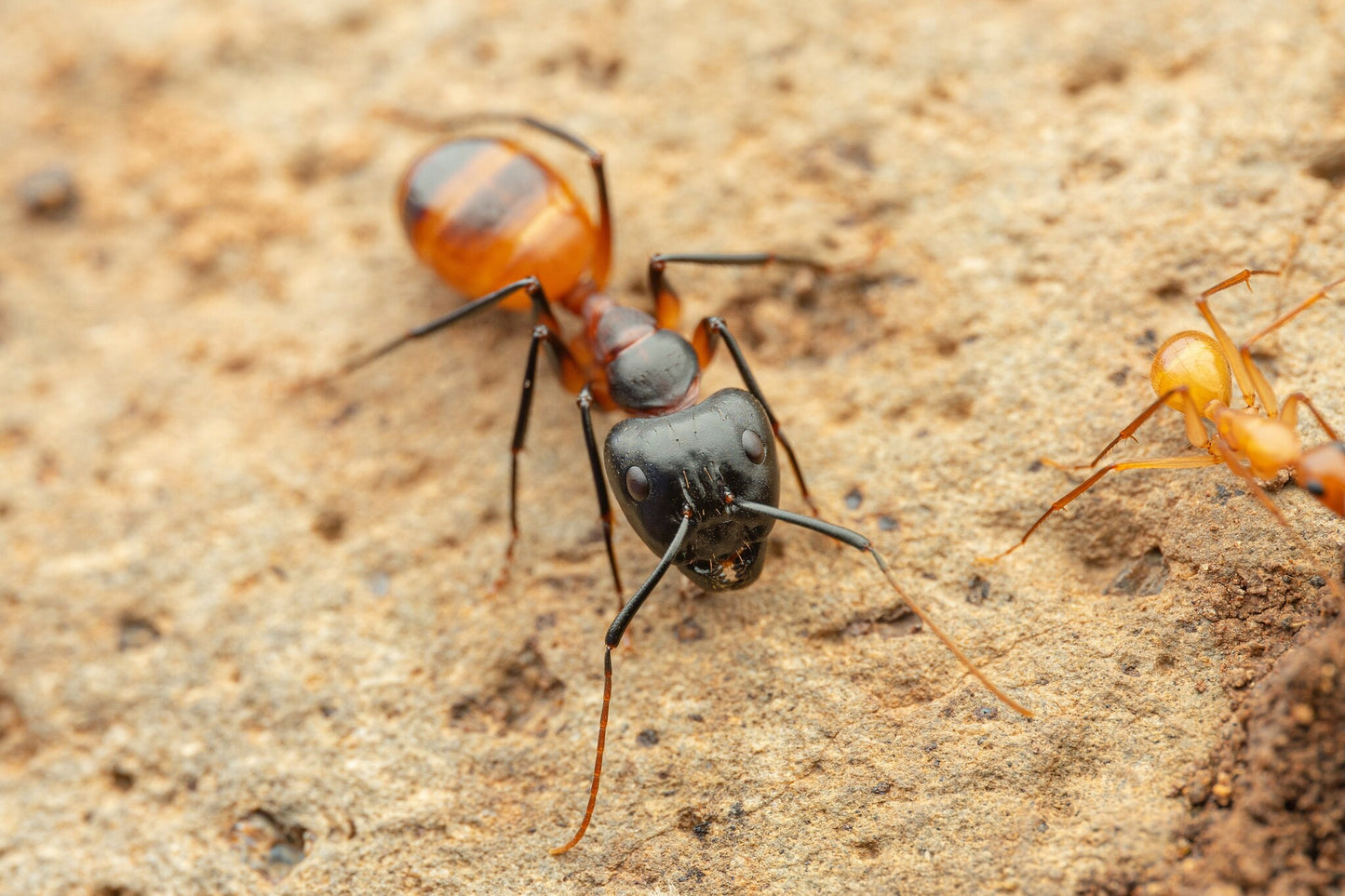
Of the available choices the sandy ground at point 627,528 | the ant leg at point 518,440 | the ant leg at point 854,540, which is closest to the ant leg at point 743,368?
the sandy ground at point 627,528

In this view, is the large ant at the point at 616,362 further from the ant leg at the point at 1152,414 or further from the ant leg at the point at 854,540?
the ant leg at the point at 1152,414

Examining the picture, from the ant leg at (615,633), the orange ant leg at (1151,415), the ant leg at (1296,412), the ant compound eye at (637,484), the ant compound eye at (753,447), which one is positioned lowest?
the ant leg at (615,633)

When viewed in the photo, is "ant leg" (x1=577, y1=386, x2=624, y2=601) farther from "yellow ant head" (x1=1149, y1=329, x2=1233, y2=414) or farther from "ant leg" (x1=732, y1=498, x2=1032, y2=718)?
"yellow ant head" (x1=1149, y1=329, x2=1233, y2=414)

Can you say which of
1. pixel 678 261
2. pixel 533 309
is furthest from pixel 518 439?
pixel 678 261

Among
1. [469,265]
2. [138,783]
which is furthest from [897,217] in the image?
[138,783]

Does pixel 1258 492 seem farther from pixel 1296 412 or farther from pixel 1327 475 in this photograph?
pixel 1296 412

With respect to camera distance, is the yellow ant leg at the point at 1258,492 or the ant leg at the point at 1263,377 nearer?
the yellow ant leg at the point at 1258,492
